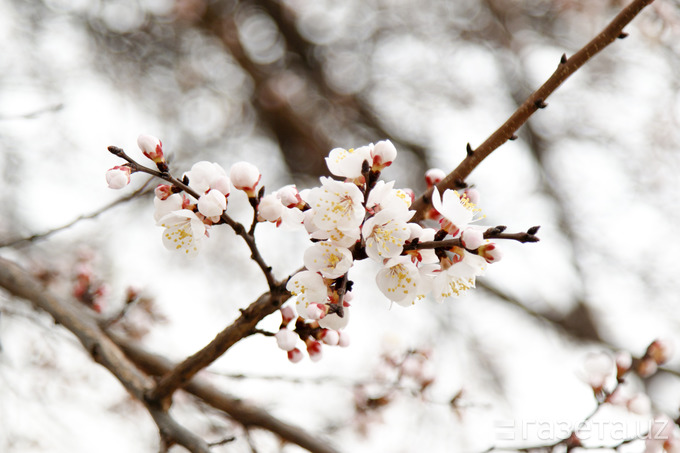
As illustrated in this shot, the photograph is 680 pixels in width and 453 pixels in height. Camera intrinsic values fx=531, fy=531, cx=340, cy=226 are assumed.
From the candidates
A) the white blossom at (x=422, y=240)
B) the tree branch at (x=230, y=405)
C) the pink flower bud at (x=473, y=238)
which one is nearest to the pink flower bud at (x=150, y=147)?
the white blossom at (x=422, y=240)

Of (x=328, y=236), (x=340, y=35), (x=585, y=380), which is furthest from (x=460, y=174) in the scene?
(x=340, y=35)

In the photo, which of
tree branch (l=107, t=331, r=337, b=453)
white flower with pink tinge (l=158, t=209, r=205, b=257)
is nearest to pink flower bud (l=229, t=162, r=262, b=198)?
white flower with pink tinge (l=158, t=209, r=205, b=257)

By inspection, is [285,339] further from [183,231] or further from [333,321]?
[183,231]

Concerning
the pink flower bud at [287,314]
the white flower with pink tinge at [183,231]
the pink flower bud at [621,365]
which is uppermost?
the pink flower bud at [621,365]

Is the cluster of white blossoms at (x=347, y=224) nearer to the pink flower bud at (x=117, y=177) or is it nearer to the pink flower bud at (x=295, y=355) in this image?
the pink flower bud at (x=117, y=177)

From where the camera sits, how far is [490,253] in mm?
1101

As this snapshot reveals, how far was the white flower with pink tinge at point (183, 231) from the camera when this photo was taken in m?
1.20

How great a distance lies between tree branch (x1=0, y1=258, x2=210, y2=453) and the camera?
1.46 metres

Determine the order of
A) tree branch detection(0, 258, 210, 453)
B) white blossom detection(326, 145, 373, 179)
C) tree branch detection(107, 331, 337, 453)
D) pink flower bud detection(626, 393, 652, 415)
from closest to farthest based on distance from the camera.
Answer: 1. white blossom detection(326, 145, 373, 179)
2. tree branch detection(0, 258, 210, 453)
3. tree branch detection(107, 331, 337, 453)
4. pink flower bud detection(626, 393, 652, 415)

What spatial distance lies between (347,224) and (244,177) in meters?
0.30

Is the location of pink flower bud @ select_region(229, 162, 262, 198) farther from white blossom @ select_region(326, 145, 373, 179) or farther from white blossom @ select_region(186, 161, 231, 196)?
white blossom @ select_region(326, 145, 373, 179)

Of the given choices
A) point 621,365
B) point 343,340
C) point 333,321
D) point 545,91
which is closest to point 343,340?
point 343,340

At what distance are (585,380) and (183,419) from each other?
325 centimetres

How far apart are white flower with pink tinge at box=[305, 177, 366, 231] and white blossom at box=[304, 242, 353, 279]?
0.06 meters
